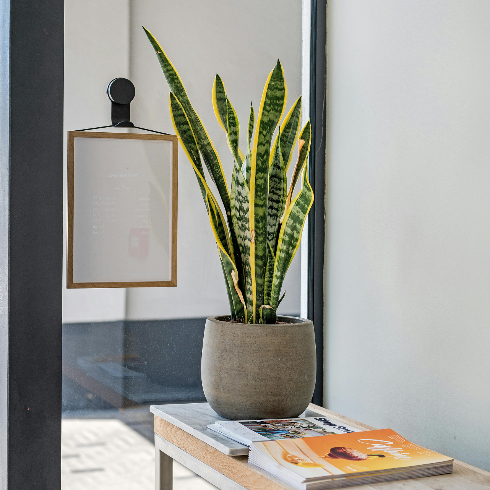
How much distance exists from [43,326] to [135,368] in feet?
0.84

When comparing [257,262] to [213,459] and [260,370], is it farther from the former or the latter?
[213,459]

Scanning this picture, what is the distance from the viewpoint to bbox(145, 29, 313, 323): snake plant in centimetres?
117

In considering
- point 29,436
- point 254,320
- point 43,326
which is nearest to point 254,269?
point 254,320

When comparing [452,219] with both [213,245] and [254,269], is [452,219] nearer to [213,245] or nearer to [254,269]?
[254,269]

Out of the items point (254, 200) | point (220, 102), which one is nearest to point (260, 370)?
point (254, 200)

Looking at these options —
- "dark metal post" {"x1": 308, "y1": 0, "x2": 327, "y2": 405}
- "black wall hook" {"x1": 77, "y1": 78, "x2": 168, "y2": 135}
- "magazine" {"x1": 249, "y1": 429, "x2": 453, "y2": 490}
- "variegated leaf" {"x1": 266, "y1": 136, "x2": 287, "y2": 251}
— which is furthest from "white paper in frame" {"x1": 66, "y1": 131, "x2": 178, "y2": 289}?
"magazine" {"x1": 249, "y1": 429, "x2": 453, "y2": 490}

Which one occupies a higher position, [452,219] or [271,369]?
[452,219]

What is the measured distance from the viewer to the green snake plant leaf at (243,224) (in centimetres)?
120

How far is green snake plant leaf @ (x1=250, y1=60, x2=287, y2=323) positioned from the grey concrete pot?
82 millimetres

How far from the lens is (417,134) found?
4.41 feet

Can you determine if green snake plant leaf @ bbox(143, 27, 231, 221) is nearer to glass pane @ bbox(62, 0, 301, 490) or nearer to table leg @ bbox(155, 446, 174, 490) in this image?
glass pane @ bbox(62, 0, 301, 490)

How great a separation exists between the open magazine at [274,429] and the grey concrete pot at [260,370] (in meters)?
0.03

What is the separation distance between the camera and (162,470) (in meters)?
1.32

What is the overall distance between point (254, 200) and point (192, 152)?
179 mm
